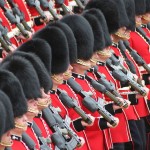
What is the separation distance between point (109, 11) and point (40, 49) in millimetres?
2064

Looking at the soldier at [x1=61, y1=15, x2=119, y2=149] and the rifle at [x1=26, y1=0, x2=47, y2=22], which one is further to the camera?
the rifle at [x1=26, y1=0, x2=47, y2=22]

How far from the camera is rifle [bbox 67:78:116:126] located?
6.56 metres

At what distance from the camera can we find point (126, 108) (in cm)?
721

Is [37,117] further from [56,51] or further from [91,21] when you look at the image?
[91,21]

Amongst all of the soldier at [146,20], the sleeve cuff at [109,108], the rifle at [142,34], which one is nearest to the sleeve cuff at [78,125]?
the sleeve cuff at [109,108]

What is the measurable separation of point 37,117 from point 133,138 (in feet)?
6.99

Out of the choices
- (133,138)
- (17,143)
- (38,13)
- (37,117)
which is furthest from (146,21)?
(17,143)

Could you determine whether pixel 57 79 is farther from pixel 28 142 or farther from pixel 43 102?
pixel 28 142

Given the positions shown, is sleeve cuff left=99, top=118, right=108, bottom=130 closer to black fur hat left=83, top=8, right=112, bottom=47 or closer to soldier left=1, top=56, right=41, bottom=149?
Answer: black fur hat left=83, top=8, right=112, bottom=47

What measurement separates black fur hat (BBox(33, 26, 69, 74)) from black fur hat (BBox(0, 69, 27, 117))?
1135 millimetres

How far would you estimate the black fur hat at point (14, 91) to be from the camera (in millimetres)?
4996

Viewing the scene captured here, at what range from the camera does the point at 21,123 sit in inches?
202

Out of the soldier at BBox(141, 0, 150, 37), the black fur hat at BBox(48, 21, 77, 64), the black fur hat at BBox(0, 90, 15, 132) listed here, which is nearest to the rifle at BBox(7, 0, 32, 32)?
the black fur hat at BBox(48, 21, 77, 64)

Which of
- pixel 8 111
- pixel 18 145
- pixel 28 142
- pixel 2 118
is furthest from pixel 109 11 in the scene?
pixel 2 118
